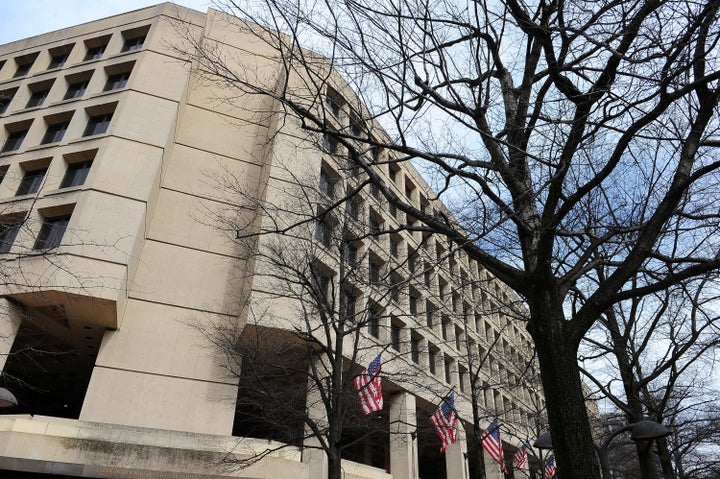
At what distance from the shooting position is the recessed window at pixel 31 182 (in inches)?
848

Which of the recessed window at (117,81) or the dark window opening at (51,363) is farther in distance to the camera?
the recessed window at (117,81)

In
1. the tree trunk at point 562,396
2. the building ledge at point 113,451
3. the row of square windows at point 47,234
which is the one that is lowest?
the tree trunk at point 562,396

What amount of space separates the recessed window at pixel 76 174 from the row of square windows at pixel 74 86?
4.77 metres

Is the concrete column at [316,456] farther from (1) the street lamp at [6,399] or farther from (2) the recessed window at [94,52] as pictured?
(2) the recessed window at [94,52]

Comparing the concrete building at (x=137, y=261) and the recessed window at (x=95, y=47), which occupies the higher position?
the recessed window at (x=95, y=47)

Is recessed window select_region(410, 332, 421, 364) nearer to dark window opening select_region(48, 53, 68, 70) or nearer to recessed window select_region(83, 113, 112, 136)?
recessed window select_region(83, 113, 112, 136)

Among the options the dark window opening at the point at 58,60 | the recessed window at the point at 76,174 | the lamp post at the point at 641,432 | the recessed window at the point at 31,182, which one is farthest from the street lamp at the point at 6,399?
the dark window opening at the point at 58,60

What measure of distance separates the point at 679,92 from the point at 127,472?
16.9 meters

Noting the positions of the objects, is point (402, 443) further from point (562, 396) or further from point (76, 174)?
point (76, 174)

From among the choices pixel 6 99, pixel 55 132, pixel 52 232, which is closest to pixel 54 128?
pixel 55 132

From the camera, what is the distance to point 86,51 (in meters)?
27.0

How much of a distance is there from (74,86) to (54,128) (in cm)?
316

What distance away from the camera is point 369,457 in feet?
92.7

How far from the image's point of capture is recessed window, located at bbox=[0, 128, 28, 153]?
24013 mm
